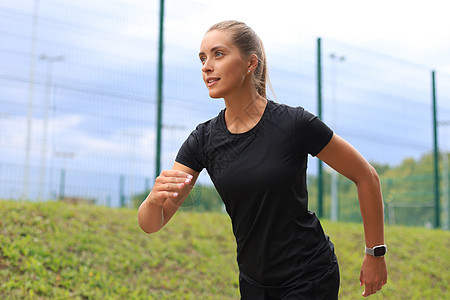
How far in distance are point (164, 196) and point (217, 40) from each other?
2.49 ft

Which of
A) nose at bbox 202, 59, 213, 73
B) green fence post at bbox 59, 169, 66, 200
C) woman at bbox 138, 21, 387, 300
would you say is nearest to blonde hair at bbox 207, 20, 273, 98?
woman at bbox 138, 21, 387, 300

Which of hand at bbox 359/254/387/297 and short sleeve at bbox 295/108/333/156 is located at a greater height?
short sleeve at bbox 295/108/333/156

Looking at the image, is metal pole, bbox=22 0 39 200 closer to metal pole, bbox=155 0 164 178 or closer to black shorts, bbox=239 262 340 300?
metal pole, bbox=155 0 164 178

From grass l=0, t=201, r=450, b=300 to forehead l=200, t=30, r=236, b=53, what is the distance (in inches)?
153

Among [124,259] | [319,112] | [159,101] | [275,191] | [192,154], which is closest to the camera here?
[275,191]

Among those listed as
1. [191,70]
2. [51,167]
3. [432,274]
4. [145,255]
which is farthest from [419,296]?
[51,167]

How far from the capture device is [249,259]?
2322mm

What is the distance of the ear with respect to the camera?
2340 millimetres

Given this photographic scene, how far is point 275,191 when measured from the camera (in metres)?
2.17

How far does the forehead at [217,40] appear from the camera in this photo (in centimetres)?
225

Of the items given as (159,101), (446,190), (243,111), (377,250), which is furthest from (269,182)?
(446,190)

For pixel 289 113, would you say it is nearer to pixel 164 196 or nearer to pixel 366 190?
pixel 366 190

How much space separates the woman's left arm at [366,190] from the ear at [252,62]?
1.67 ft

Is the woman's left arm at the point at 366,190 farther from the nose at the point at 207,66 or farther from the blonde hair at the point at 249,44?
the nose at the point at 207,66
